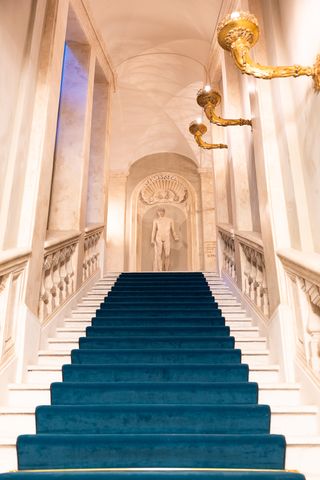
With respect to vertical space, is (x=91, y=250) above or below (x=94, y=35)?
below

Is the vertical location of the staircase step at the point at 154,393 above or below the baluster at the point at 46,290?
below

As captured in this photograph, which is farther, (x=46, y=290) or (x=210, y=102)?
(x=210, y=102)

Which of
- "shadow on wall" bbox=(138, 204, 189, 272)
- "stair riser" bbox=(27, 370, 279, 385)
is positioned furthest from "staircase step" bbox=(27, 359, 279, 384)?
"shadow on wall" bbox=(138, 204, 189, 272)

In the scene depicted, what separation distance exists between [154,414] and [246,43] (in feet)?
7.96

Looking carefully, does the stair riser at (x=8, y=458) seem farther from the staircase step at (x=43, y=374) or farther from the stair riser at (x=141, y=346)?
the stair riser at (x=141, y=346)

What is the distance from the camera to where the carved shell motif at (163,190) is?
12383 mm

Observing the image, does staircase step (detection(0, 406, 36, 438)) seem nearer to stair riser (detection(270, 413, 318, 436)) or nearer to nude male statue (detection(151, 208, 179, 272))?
stair riser (detection(270, 413, 318, 436))

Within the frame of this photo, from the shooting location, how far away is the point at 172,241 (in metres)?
12.0

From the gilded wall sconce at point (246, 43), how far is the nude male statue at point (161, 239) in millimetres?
9371

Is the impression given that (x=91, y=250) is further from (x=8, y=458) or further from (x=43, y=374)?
(x=8, y=458)

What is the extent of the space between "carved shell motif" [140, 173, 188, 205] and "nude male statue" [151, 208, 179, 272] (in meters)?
0.81

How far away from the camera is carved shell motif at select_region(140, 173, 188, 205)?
488 inches

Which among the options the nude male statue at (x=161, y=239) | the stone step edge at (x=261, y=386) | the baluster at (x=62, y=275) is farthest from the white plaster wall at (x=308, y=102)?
the nude male statue at (x=161, y=239)

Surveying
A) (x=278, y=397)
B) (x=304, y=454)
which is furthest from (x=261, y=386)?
(x=304, y=454)
